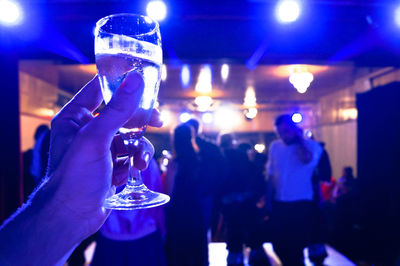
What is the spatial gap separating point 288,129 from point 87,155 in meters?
2.80

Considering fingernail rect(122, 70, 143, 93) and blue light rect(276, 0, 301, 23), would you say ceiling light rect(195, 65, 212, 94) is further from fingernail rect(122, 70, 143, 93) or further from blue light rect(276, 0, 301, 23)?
fingernail rect(122, 70, 143, 93)

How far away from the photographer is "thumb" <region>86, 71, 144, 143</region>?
71cm

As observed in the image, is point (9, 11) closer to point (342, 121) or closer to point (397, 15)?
point (397, 15)

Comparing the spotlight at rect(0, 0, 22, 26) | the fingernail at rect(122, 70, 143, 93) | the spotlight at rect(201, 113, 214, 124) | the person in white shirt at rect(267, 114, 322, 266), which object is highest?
the spotlight at rect(0, 0, 22, 26)

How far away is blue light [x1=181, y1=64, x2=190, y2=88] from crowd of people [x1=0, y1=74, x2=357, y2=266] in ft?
8.64

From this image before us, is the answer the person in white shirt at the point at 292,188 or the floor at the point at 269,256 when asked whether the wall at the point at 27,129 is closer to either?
the floor at the point at 269,256

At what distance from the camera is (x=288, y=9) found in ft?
12.6

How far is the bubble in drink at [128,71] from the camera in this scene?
79 cm

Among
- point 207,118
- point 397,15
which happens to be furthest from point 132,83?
point 207,118

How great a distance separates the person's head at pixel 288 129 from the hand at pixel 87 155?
259 centimetres

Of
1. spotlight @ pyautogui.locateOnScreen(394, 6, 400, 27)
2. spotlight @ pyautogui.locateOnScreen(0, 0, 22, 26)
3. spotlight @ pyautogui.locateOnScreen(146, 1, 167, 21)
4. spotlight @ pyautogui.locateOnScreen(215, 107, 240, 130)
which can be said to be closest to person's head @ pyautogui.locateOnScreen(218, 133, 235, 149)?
spotlight @ pyautogui.locateOnScreen(146, 1, 167, 21)

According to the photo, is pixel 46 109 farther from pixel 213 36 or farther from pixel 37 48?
pixel 213 36

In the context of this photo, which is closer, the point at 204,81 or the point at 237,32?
the point at 237,32

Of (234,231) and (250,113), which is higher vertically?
(250,113)
